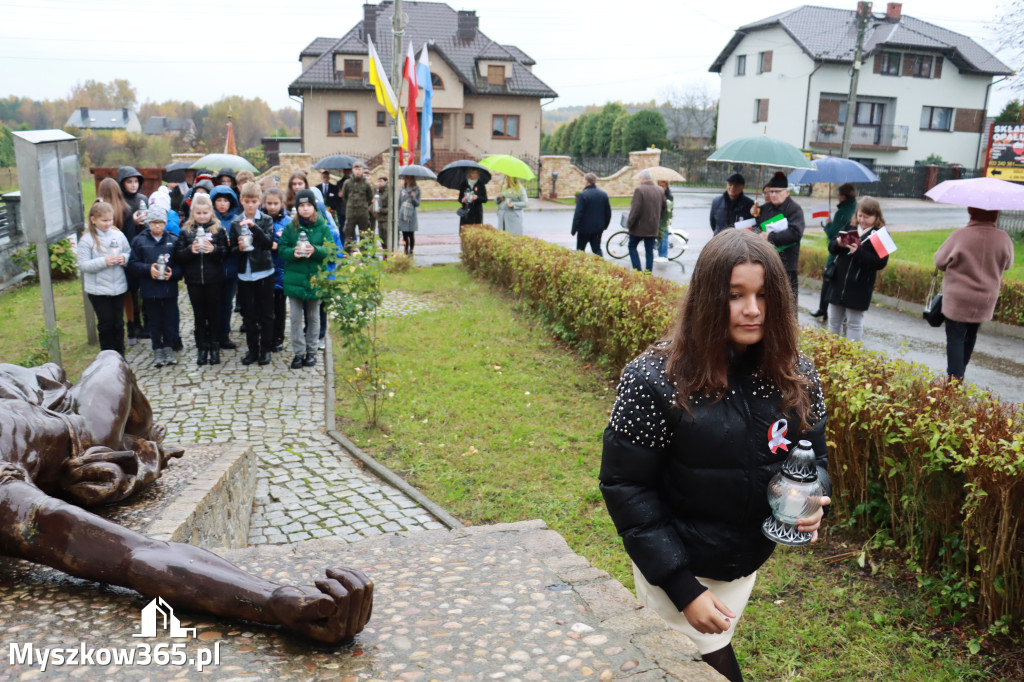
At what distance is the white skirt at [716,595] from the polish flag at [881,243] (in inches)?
266

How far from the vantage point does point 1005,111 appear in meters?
41.5

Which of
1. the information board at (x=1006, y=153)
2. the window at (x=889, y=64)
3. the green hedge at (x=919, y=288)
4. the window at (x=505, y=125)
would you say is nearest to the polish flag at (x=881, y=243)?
the green hedge at (x=919, y=288)

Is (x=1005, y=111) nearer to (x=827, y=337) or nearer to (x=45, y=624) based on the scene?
(x=827, y=337)

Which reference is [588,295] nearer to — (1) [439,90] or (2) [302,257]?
(2) [302,257]

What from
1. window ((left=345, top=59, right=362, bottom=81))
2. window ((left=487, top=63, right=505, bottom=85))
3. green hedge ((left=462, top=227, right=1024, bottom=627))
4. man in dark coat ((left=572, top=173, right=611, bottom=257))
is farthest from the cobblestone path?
window ((left=487, top=63, right=505, bottom=85))

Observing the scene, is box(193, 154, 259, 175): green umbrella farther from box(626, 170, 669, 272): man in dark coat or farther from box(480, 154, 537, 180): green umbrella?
box(626, 170, 669, 272): man in dark coat

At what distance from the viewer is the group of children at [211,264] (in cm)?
838

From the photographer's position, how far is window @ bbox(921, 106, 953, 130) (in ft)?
162

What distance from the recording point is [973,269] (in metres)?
7.51

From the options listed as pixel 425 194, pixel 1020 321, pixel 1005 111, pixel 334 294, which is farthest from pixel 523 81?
pixel 334 294

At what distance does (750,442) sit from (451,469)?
13.4 ft

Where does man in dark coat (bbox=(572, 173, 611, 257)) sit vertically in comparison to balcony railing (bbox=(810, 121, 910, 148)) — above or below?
below

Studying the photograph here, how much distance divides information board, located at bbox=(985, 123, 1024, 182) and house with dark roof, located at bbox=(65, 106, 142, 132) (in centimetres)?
6837

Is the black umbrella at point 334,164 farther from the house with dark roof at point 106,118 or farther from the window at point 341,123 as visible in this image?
the house with dark roof at point 106,118
